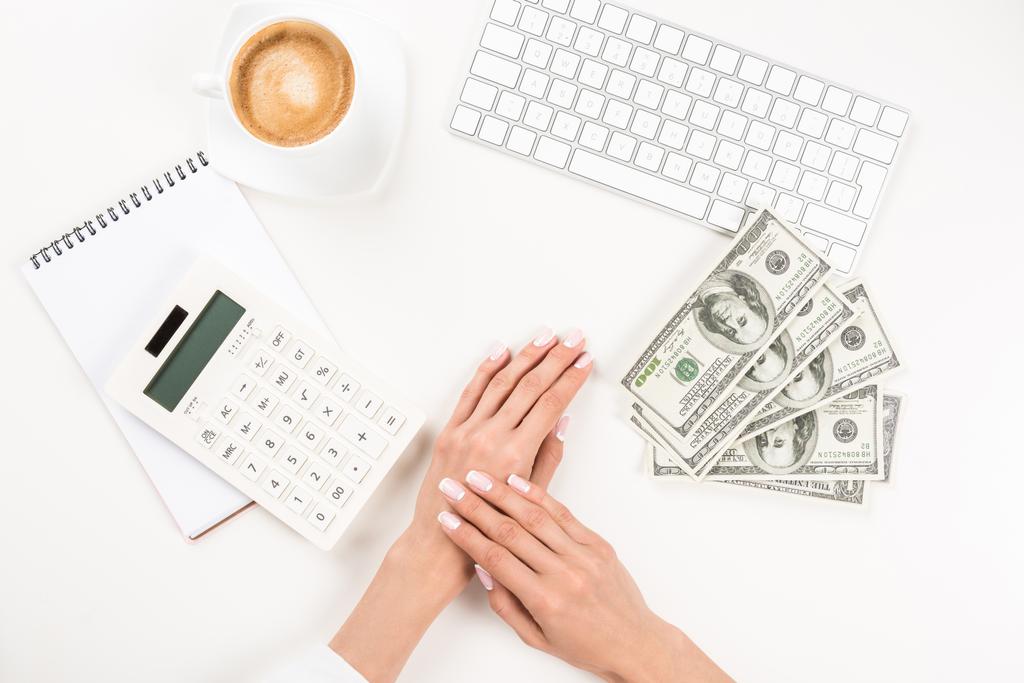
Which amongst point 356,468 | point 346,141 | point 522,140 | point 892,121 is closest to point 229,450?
point 356,468

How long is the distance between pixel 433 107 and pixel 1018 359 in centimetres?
68

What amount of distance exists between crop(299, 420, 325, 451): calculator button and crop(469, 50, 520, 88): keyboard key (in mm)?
401

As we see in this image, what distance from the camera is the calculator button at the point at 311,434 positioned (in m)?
0.73

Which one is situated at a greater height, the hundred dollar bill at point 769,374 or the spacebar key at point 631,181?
the spacebar key at point 631,181

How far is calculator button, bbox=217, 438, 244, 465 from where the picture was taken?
2.37 ft

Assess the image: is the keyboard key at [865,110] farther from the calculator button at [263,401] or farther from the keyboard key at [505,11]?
the calculator button at [263,401]

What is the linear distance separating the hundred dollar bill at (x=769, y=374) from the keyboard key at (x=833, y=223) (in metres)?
0.06

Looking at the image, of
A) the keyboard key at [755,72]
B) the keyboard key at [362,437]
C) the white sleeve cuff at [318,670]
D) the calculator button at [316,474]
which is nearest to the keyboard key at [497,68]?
the keyboard key at [362,437]

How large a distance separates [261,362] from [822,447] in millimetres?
602

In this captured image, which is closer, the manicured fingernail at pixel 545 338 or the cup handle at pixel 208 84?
the cup handle at pixel 208 84

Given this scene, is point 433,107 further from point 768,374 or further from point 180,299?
point 768,374

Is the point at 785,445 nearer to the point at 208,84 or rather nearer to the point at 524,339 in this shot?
the point at 524,339

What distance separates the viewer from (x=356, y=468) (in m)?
0.72

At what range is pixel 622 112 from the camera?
0.72m
